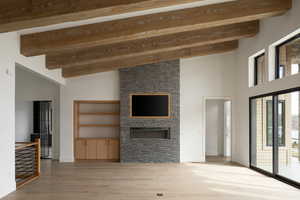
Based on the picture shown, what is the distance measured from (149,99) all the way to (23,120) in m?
4.16

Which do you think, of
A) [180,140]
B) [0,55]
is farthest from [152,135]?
[0,55]

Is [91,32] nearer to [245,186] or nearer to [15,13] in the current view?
[15,13]

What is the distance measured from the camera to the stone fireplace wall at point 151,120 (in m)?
7.81

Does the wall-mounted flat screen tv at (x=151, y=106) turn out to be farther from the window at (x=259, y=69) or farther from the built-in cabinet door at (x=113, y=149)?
the window at (x=259, y=69)

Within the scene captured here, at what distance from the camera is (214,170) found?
6.62 m

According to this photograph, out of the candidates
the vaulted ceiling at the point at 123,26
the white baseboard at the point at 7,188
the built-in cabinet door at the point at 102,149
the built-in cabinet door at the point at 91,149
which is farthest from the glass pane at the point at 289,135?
the white baseboard at the point at 7,188

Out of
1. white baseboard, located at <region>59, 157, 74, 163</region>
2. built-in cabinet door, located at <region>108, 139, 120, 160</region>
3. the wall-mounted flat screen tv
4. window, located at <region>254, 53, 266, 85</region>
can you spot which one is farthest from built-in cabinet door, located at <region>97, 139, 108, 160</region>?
window, located at <region>254, 53, 266, 85</region>

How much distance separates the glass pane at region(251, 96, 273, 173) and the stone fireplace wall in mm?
2121

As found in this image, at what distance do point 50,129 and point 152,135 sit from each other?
10.9 feet

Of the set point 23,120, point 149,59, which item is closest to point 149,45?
point 149,59

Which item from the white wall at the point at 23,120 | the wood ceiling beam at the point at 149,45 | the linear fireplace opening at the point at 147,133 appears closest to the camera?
the wood ceiling beam at the point at 149,45

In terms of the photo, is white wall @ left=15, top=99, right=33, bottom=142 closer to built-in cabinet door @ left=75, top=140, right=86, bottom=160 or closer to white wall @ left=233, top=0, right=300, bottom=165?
built-in cabinet door @ left=75, top=140, right=86, bottom=160

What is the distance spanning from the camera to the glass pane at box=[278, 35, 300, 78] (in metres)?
5.01

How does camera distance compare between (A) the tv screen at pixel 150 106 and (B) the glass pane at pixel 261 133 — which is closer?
(B) the glass pane at pixel 261 133
